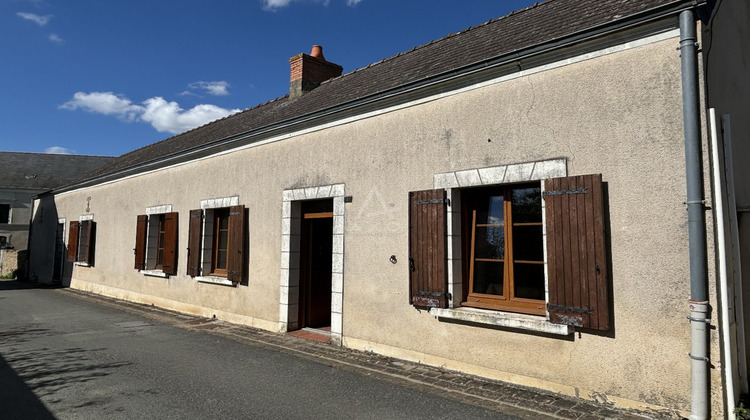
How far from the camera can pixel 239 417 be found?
376cm

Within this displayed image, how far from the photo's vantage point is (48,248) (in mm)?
16859

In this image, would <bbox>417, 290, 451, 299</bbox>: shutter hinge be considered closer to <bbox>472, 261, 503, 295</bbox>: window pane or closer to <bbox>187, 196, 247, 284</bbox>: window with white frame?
<bbox>472, 261, 503, 295</bbox>: window pane

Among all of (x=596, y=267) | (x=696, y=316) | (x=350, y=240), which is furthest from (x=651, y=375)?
(x=350, y=240)

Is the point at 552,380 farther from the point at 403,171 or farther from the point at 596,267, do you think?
the point at 403,171

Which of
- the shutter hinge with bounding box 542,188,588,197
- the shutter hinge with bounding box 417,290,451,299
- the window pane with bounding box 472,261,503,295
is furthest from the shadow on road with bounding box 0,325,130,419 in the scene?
the shutter hinge with bounding box 542,188,588,197

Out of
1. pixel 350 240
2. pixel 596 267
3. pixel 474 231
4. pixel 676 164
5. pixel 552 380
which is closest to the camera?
pixel 676 164

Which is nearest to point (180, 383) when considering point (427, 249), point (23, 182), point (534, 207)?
point (427, 249)

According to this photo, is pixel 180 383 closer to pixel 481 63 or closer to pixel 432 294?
pixel 432 294

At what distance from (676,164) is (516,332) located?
2.08 m

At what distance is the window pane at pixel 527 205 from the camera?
4598mm

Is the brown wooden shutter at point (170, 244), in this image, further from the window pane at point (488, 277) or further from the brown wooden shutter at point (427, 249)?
the window pane at point (488, 277)

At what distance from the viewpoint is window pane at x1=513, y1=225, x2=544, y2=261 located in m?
4.54

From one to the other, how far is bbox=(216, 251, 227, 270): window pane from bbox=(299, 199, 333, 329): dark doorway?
7.54 ft

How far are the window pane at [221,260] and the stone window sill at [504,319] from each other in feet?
16.8
